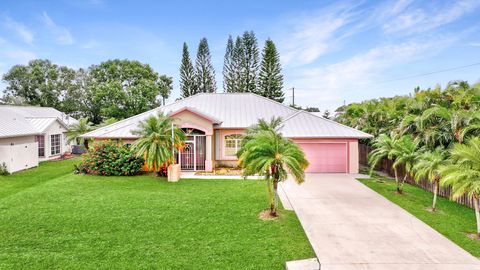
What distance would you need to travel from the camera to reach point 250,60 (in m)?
42.8

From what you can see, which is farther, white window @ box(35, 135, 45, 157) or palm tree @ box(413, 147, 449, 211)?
white window @ box(35, 135, 45, 157)

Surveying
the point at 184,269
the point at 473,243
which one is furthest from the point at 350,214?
the point at 184,269

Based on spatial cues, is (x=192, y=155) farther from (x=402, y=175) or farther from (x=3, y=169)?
(x=402, y=175)

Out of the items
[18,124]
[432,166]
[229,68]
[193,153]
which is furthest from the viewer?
Result: [229,68]

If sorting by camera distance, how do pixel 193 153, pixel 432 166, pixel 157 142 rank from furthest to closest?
pixel 193 153
pixel 157 142
pixel 432 166

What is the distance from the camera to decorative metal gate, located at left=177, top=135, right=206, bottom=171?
1827 centimetres

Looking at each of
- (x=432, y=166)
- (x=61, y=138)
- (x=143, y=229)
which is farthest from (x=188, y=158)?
(x=61, y=138)

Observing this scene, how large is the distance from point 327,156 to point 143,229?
13.0 m

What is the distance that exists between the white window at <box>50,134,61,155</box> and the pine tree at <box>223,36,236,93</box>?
24.8 meters

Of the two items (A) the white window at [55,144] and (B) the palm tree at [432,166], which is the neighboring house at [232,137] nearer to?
(B) the palm tree at [432,166]

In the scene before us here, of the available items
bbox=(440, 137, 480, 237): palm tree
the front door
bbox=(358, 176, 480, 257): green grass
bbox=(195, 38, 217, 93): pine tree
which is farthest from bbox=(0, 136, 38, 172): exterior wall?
bbox=(195, 38, 217, 93): pine tree

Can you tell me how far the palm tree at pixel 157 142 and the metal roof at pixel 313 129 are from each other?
7.19m

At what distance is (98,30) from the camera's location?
21.6m

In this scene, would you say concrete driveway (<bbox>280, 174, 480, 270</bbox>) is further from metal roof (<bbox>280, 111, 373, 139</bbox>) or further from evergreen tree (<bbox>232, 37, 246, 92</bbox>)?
evergreen tree (<bbox>232, 37, 246, 92</bbox>)
